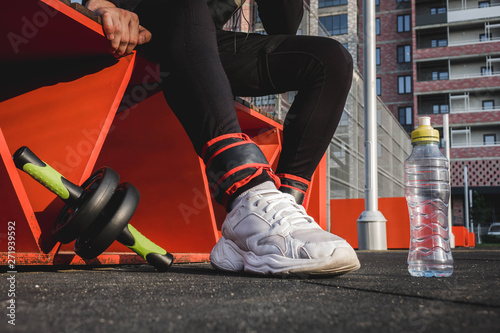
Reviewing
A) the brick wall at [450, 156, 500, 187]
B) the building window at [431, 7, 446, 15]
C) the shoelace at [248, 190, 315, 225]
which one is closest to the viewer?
the shoelace at [248, 190, 315, 225]

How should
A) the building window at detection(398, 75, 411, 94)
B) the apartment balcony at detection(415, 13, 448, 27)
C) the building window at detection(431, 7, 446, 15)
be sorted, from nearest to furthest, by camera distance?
the apartment balcony at detection(415, 13, 448, 27) < the building window at detection(431, 7, 446, 15) < the building window at detection(398, 75, 411, 94)

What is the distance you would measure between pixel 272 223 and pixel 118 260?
0.59 meters

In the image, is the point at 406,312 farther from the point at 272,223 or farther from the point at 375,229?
the point at 375,229

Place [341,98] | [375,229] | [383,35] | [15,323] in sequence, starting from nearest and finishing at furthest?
[15,323] → [341,98] → [375,229] → [383,35]

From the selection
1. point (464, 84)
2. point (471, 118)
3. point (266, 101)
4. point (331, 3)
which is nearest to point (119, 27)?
point (266, 101)

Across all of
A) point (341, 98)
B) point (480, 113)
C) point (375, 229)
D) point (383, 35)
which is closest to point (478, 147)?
point (480, 113)

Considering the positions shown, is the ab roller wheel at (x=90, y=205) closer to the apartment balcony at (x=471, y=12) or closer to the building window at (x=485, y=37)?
the building window at (x=485, y=37)

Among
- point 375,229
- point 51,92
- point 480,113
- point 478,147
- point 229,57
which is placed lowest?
point 375,229

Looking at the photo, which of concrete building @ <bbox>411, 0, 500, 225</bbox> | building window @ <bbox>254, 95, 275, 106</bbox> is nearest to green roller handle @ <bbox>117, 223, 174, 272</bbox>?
building window @ <bbox>254, 95, 275, 106</bbox>

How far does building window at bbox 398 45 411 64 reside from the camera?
2836cm

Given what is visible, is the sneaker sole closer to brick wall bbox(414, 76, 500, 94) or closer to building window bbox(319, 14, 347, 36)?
building window bbox(319, 14, 347, 36)

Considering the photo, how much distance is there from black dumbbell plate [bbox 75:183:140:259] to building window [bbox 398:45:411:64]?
29.5m

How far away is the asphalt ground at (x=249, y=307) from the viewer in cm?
47

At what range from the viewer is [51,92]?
1310mm
